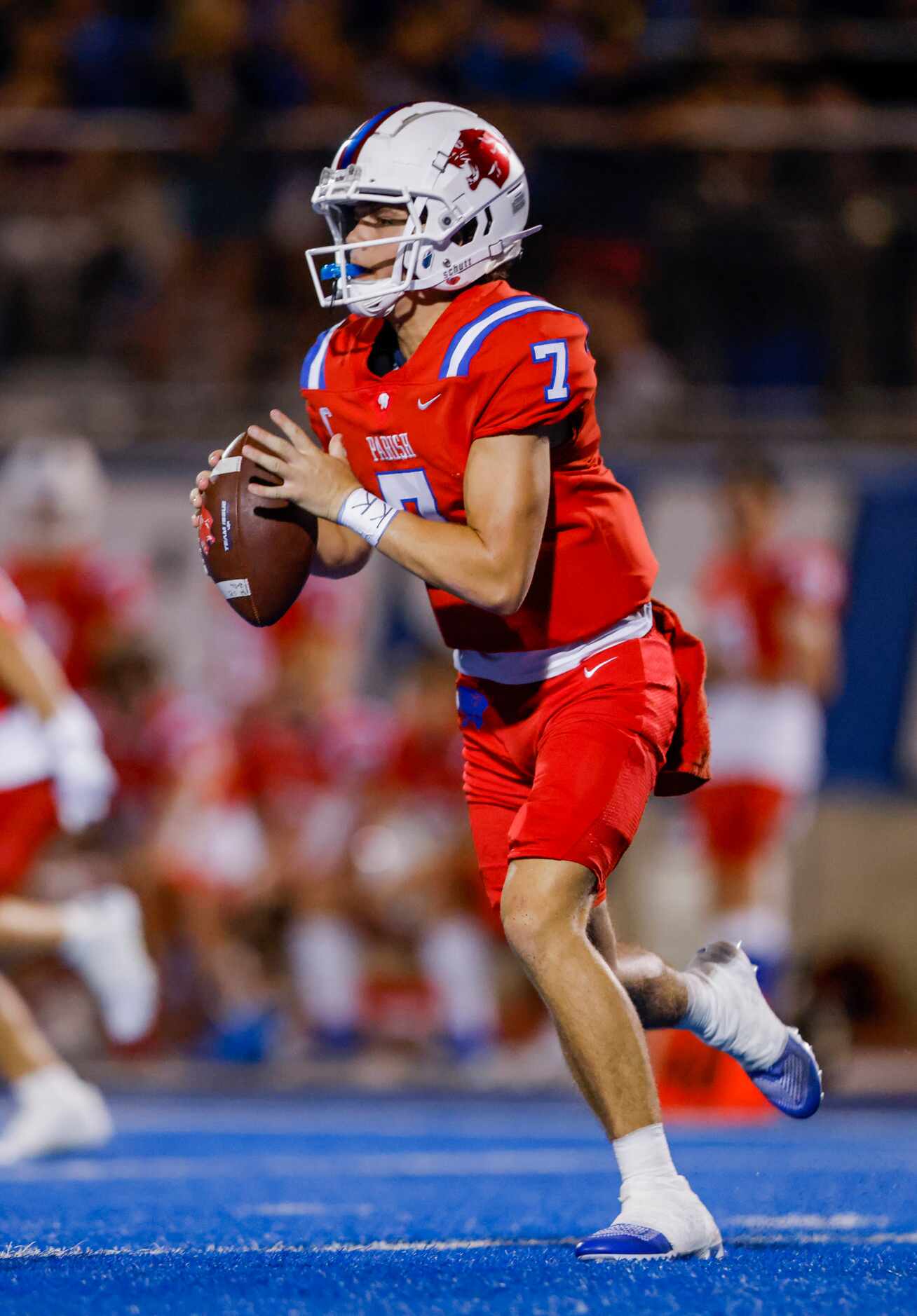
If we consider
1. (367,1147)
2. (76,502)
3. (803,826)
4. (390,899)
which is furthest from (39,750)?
(803,826)

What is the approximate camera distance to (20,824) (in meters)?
5.23

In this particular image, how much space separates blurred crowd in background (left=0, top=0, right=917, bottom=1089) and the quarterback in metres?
3.94

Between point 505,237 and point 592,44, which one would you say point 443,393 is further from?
point 592,44

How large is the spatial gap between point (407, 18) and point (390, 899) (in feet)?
13.5

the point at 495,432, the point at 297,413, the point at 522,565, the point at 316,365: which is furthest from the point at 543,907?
the point at 297,413

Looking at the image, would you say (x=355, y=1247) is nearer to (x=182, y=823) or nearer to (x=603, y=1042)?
(x=603, y=1042)

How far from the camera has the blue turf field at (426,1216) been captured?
2576 mm

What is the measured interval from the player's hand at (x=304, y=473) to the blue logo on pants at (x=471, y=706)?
0.44 metres

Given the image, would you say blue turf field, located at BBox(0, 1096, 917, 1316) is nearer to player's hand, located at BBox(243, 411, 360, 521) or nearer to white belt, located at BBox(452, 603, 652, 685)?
white belt, located at BBox(452, 603, 652, 685)

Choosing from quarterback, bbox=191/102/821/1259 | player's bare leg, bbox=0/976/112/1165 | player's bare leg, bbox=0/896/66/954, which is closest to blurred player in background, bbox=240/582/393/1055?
player's bare leg, bbox=0/896/66/954

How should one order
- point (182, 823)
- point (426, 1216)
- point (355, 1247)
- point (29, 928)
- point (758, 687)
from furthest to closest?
point (182, 823) → point (758, 687) → point (29, 928) → point (426, 1216) → point (355, 1247)

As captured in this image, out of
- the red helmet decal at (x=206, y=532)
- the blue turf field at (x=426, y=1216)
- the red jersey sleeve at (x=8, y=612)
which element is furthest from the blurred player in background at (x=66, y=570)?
the red helmet decal at (x=206, y=532)

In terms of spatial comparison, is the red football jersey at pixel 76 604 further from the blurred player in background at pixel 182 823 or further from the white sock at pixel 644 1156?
the white sock at pixel 644 1156

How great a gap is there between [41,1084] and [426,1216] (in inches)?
62.6
